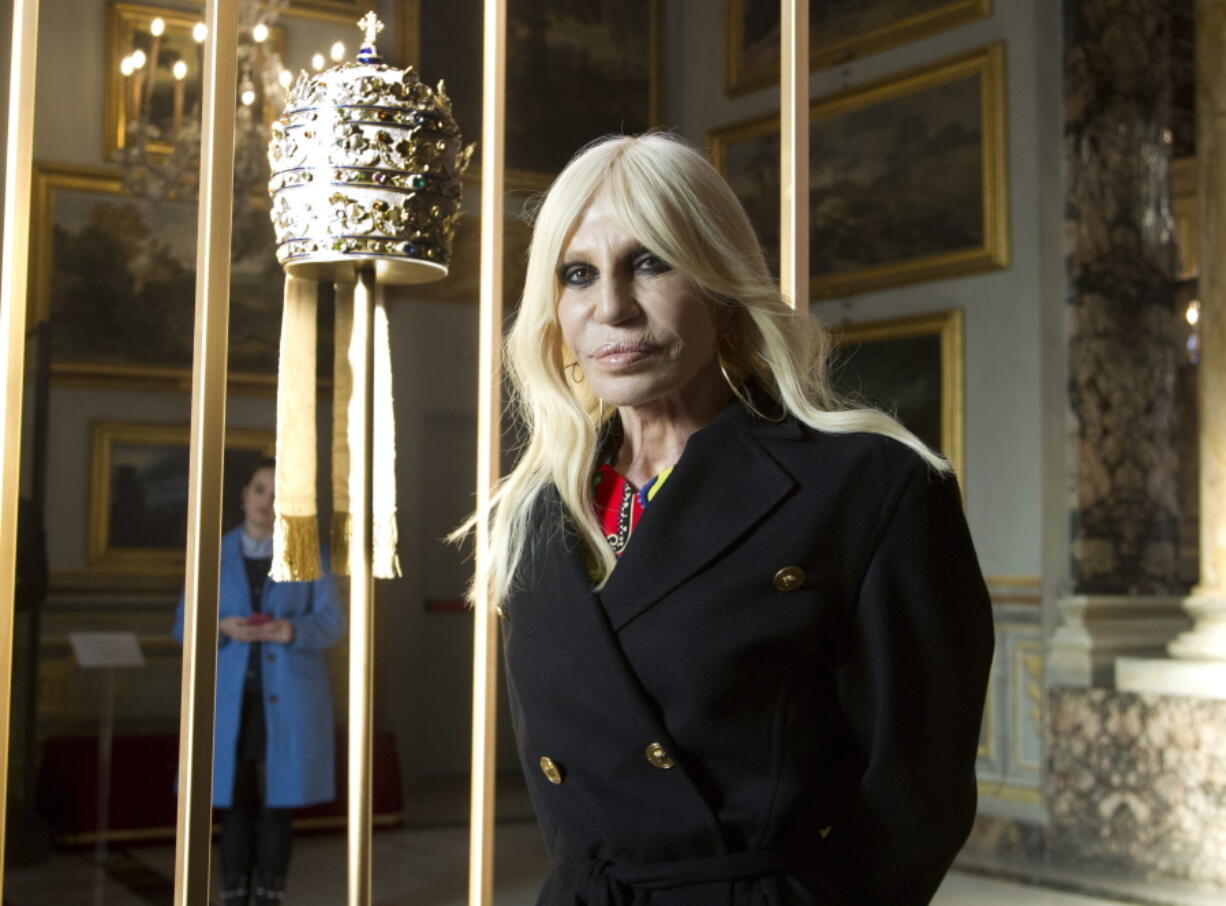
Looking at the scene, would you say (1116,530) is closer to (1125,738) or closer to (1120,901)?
(1125,738)

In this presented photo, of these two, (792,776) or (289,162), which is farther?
(289,162)

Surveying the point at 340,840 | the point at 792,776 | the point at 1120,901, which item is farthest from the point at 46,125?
the point at 1120,901

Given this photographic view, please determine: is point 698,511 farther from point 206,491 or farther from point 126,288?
point 126,288

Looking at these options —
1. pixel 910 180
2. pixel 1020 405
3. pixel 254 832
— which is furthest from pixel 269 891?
pixel 910 180

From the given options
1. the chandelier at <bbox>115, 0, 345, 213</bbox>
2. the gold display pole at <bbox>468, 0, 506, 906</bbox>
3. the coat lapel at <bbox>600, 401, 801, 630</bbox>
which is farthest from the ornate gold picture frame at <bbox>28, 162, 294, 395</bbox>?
the coat lapel at <bbox>600, 401, 801, 630</bbox>

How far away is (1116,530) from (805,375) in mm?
6626

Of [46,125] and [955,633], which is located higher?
[46,125]

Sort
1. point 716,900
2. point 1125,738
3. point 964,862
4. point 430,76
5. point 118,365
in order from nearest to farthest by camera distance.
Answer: point 716,900 → point 430,76 → point 118,365 → point 1125,738 → point 964,862

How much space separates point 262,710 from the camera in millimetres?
5582

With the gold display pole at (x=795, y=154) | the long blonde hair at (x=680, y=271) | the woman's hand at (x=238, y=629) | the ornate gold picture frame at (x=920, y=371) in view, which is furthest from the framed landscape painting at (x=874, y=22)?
the long blonde hair at (x=680, y=271)

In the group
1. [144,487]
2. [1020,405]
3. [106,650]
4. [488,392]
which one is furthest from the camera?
[1020,405]

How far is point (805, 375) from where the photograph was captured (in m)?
1.91

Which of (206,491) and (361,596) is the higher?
(206,491)

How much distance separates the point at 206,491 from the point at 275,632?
10.7 feet
